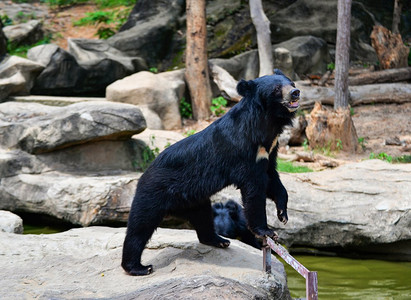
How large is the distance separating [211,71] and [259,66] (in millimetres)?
1678

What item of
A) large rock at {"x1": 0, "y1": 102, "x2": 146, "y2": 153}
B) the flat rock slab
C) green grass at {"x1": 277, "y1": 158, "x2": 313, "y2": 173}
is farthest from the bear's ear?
green grass at {"x1": 277, "y1": 158, "x2": 313, "y2": 173}

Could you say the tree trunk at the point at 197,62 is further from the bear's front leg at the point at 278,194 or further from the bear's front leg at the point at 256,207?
the bear's front leg at the point at 256,207

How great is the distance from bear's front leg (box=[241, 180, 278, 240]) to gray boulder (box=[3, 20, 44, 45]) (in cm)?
1342

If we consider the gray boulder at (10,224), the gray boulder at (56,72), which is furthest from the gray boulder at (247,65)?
the gray boulder at (10,224)

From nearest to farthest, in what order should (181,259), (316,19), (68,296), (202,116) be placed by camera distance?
(68,296), (181,259), (202,116), (316,19)

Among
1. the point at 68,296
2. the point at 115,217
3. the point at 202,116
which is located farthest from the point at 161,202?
the point at 202,116

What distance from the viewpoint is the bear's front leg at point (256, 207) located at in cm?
405

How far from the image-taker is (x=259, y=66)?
14.2m

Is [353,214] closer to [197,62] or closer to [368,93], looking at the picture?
[197,62]

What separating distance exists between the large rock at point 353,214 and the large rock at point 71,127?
242 cm

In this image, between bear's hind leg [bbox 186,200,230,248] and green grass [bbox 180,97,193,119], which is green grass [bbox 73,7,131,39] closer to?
green grass [bbox 180,97,193,119]

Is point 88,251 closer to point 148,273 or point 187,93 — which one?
point 148,273

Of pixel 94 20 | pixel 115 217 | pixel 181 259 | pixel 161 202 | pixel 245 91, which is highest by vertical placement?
pixel 94 20

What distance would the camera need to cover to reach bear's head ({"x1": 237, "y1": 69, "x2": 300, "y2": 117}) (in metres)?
4.02
